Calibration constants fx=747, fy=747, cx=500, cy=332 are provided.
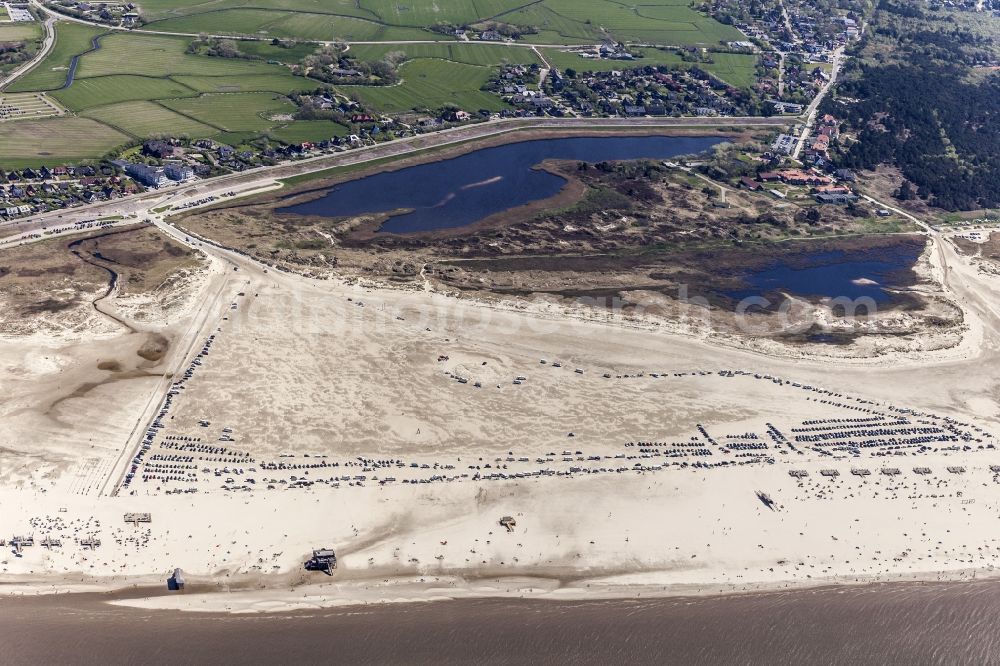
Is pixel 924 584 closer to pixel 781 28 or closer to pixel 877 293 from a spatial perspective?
pixel 877 293

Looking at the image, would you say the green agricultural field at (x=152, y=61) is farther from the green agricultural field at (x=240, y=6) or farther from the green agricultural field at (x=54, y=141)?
the green agricultural field at (x=54, y=141)

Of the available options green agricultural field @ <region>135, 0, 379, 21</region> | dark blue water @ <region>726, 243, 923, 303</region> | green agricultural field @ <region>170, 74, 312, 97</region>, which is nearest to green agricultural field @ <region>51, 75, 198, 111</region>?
green agricultural field @ <region>170, 74, 312, 97</region>

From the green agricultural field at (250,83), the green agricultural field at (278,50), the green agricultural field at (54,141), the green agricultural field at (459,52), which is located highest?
Result: the green agricultural field at (459,52)

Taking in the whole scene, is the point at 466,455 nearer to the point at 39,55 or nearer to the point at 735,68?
the point at 39,55

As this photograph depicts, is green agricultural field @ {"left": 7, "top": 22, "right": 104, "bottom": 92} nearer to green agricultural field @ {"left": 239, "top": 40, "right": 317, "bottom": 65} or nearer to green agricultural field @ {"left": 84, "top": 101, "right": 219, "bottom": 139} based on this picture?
green agricultural field @ {"left": 84, "top": 101, "right": 219, "bottom": 139}

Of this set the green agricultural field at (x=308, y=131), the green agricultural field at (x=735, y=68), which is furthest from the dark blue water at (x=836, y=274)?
the green agricultural field at (x=735, y=68)

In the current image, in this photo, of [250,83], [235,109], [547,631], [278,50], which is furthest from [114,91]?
[547,631]

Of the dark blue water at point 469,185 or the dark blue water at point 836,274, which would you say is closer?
the dark blue water at point 836,274
